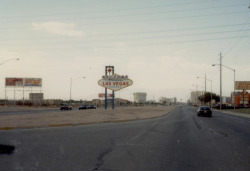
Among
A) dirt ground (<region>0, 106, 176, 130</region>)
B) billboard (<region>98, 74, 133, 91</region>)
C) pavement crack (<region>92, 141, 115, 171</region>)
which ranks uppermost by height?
billboard (<region>98, 74, 133, 91</region>)

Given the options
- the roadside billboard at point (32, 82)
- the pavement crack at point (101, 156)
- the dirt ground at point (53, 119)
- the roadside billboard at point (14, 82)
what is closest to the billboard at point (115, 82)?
the dirt ground at point (53, 119)

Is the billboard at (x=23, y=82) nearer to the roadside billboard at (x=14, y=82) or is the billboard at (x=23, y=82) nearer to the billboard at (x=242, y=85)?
the roadside billboard at (x=14, y=82)

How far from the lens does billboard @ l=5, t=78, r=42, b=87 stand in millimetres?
88312

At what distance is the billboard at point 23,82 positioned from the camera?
88.3 m

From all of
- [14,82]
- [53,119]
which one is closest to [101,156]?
[53,119]

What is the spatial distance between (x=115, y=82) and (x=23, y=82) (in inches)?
2170

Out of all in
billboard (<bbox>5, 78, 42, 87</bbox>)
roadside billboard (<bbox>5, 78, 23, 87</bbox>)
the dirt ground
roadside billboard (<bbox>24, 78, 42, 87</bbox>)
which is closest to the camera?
the dirt ground

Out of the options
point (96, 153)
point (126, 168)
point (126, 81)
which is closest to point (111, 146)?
point (96, 153)

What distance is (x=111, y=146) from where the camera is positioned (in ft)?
33.3

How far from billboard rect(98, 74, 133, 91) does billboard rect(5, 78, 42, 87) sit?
52.3m

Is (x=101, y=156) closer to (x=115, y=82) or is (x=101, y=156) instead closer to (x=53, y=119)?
(x=53, y=119)

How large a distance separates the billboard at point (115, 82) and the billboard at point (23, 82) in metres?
52.3

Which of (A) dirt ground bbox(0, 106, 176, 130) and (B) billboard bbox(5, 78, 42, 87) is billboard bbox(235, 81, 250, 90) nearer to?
(B) billboard bbox(5, 78, 42, 87)

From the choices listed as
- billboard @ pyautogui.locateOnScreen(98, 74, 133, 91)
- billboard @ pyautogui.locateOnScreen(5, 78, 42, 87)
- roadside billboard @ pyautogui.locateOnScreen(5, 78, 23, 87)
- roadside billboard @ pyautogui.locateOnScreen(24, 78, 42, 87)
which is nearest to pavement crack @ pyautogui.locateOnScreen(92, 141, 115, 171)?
billboard @ pyautogui.locateOnScreen(98, 74, 133, 91)
